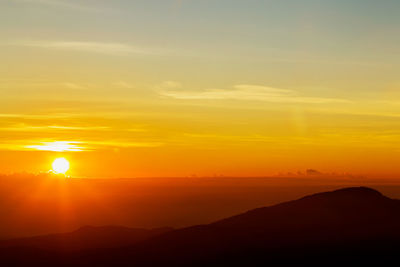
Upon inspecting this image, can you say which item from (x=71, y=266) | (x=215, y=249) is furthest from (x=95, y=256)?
(x=215, y=249)

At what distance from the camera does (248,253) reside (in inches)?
6506

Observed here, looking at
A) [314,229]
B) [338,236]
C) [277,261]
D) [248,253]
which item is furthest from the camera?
[314,229]

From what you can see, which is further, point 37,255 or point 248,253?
point 37,255

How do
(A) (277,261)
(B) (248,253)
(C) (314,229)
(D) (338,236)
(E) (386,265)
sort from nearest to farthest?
(E) (386,265) → (A) (277,261) → (B) (248,253) → (D) (338,236) → (C) (314,229)

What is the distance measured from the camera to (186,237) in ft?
630

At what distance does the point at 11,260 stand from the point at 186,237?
50447 mm

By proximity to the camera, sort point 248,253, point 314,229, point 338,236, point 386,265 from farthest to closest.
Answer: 1. point 314,229
2. point 338,236
3. point 248,253
4. point 386,265

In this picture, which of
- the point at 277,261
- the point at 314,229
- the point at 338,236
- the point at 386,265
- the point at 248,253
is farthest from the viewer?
the point at 314,229

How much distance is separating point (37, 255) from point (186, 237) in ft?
144

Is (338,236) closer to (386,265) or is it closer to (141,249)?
(386,265)

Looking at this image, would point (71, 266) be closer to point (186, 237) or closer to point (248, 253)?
point (186, 237)

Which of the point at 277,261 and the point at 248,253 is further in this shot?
the point at 248,253

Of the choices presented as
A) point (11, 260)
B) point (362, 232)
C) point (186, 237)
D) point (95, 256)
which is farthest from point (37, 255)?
point (362, 232)

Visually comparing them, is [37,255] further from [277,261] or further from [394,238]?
[394,238]
